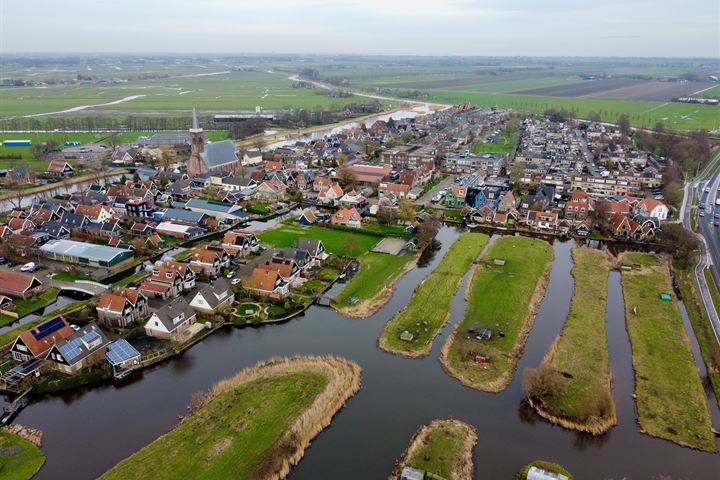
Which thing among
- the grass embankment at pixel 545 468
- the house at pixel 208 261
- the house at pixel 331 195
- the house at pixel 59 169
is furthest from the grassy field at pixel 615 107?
the house at pixel 59 169

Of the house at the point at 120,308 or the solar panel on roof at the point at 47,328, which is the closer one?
the solar panel on roof at the point at 47,328

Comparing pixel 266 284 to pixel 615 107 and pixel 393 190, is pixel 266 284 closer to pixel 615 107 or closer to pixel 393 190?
pixel 393 190

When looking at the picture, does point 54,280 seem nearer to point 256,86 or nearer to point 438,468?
point 438,468

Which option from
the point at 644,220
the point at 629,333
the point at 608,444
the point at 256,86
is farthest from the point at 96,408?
the point at 256,86

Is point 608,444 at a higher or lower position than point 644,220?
lower

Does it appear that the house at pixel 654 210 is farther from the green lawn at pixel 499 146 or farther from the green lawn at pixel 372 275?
the green lawn at pixel 499 146

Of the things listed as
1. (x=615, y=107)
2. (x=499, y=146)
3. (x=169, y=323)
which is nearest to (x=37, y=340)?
(x=169, y=323)

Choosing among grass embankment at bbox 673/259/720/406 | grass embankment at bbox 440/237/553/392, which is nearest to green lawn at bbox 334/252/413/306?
grass embankment at bbox 440/237/553/392
